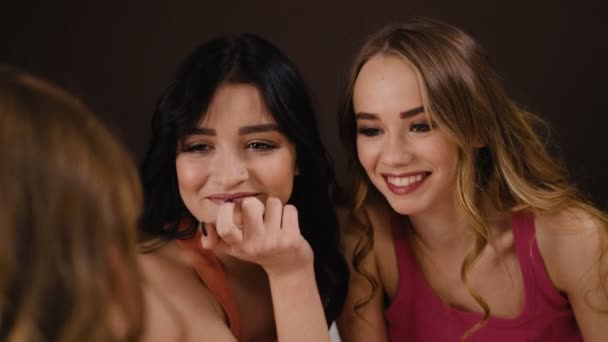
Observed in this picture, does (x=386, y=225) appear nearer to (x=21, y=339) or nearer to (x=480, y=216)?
(x=480, y=216)

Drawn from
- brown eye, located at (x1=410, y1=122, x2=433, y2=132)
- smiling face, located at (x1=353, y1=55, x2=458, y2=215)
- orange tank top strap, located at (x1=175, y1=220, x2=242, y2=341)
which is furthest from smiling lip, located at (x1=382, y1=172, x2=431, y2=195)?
orange tank top strap, located at (x1=175, y1=220, x2=242, y2=341)

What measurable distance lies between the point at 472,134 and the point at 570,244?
0.37 meters

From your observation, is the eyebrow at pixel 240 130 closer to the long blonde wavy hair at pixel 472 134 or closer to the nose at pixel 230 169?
the nose at pixel 230 169

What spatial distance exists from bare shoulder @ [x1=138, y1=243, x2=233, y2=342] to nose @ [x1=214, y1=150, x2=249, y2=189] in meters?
0.23

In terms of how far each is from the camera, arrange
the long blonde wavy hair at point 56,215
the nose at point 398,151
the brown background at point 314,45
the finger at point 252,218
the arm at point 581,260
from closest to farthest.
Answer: the long blonde wavy hair at point 56,215 → the finger at point 252,218 → the nose at point 398,151 → the arm at point 581,260 → the brown background at point 314,45

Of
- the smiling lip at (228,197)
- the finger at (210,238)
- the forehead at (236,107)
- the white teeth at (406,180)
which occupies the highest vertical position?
the forehead at (236,107)

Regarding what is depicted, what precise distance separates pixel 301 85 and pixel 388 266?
57 cm

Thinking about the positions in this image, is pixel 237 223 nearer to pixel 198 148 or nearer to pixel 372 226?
pixel 198 148

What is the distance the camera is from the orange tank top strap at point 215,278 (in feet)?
5.40

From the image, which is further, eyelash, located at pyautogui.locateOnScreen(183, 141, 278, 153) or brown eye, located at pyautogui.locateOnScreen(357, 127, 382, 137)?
brown eye, located at pyautogui.locateOnScreen(357, 127, 382, 137)

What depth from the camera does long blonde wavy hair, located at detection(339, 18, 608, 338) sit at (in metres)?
1.65

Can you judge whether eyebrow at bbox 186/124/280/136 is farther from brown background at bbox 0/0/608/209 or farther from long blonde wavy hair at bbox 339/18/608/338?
brown background at bbox 0/0/608/209

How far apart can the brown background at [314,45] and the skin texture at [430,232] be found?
2.61 ft

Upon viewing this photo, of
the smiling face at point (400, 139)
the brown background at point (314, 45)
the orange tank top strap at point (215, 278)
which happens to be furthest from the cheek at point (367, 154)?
the brown background at point (314, 45)
